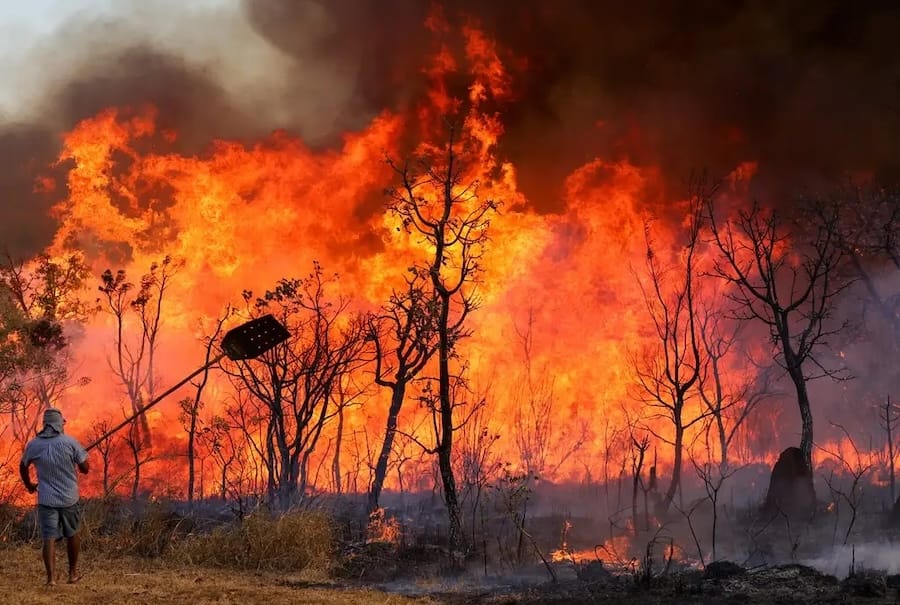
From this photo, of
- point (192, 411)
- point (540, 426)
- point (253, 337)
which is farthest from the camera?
point (540, 426)

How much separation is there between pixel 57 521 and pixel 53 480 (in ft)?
1.94

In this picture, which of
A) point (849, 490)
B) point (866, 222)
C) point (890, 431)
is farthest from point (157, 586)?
point (890, 431)

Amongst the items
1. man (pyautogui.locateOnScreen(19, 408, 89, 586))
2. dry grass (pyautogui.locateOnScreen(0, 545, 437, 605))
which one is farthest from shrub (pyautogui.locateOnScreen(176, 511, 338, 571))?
man (pyautogui.locateOnScreen(19, 408, 89, 586))

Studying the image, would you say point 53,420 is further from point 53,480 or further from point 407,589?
point 407,589

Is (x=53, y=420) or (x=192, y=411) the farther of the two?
(x=192, y=411)

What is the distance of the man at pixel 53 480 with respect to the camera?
10.8 metres

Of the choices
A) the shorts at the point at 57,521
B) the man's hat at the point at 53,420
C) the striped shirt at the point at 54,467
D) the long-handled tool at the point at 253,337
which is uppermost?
the long-handled tool at the point at 253,337

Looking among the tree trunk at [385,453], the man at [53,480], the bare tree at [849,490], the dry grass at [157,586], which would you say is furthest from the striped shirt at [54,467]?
the bare tree at [849,490]

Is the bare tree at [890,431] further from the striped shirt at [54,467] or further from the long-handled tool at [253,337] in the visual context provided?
the striped shirt at [54,467]

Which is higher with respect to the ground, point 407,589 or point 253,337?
point 253,337

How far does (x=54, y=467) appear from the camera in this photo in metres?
10.9

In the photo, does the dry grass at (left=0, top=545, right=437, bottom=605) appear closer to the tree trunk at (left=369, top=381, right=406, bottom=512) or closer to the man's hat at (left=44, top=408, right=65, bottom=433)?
the man's hat at (left=44, top=408, right=65, bottom=433)

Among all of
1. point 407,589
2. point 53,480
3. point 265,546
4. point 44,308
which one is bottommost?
point 407,589

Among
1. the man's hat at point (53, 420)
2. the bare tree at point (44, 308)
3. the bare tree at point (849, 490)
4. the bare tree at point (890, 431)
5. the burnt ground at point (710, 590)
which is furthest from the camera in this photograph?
the bare tree at point (44, 308)
